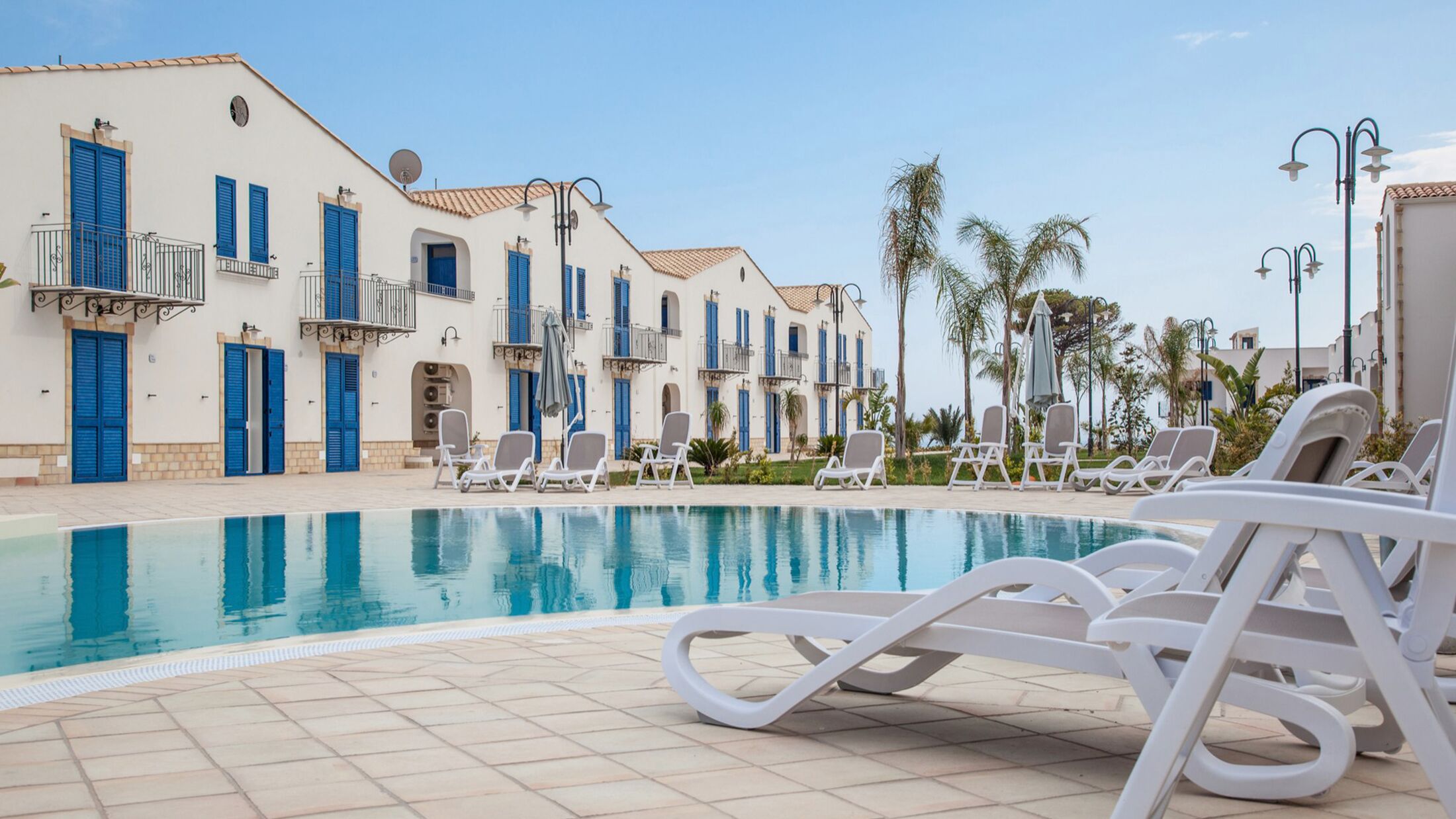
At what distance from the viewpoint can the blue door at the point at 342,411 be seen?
20234 millimetres

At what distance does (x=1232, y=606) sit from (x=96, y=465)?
56.8 ft

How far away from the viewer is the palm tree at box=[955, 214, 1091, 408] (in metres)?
23.4

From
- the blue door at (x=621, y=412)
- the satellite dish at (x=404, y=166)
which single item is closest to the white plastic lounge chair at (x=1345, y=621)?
the satellite dish at (x=404, y=166)

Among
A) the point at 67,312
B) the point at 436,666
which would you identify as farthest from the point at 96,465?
the point at 436,666

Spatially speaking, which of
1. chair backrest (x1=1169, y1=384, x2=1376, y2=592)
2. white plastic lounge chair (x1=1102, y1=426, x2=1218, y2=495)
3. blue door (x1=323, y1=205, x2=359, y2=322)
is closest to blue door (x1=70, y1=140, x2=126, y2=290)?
blue door (x1=323, y1=205, x2=359, y2=322)

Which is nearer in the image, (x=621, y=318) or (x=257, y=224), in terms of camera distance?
(x=257, y=224)

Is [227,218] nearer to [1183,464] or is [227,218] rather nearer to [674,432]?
[674,432]

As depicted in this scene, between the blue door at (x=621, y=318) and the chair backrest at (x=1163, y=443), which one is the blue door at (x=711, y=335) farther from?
the chair backrest at (x=1163, y=443)

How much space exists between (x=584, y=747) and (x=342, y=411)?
19.0m

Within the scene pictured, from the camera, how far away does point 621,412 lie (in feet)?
94.6

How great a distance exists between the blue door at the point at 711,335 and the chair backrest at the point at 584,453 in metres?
17.9

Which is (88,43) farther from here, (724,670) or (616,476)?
(724,670)

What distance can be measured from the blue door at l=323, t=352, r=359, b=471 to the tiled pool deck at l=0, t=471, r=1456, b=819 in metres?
17.2

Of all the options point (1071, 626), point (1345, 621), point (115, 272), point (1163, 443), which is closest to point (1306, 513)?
point (1345, 621)
